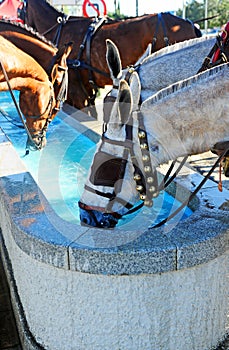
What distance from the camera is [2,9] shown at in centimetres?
1412

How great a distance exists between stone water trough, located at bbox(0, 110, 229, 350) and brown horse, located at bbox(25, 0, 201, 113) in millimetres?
4848

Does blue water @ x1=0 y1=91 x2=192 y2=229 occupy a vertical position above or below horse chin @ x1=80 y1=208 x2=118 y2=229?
below

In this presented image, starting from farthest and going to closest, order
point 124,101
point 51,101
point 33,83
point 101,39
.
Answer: point 101,39 → point 51,101 → point 33,83 → point 124,101

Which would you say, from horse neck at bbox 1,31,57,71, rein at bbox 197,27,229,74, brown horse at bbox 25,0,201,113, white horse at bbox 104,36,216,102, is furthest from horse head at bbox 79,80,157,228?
brown horse at bbox 25,0,201,113

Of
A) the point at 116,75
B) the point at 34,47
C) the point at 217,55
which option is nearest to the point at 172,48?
the point at 217,55

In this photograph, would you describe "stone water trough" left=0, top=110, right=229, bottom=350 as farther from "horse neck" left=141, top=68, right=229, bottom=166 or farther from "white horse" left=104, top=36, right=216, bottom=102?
"white horse" left=104, top=36, right=216, bottom=102

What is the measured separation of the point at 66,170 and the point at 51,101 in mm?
1092

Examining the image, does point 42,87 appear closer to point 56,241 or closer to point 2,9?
point 56,241

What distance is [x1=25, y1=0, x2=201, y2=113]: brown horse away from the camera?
6965mm

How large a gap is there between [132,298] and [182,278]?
29 cm

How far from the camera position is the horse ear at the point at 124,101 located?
209cm

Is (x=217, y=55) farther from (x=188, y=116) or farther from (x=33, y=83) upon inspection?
(x=33, y=83)

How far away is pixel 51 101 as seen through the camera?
15.8 feet

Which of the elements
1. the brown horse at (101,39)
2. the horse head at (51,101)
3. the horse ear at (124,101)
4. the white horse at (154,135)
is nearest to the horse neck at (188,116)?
the white horse at (154,135)
